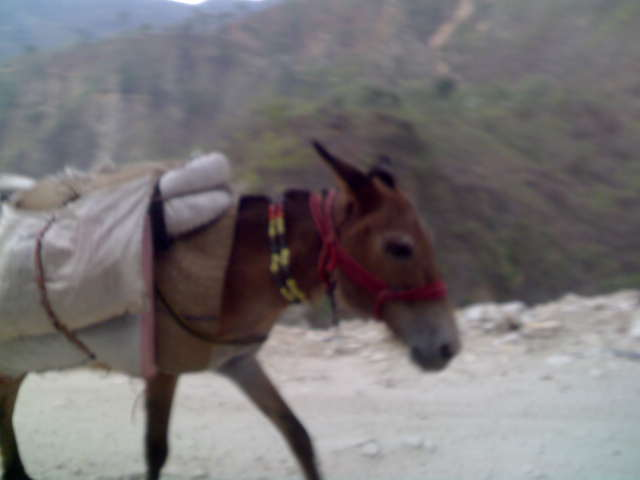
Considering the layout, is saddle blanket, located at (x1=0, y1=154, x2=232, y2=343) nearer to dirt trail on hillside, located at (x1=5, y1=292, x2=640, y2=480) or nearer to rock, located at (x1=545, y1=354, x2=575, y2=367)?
dirt trail on hillside, located at (x1=5, y1=292, x2=640, y2=480)

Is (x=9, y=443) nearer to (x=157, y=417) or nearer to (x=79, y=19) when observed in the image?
(x=157, y=417)

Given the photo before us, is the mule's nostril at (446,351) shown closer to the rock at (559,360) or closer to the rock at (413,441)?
the rock at (413,441)

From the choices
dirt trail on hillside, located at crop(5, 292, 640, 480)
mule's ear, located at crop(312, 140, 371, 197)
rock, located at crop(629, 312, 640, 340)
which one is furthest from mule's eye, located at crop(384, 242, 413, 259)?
rock, located at crop(629, 312, 640, 340)

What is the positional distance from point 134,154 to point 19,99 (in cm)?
394

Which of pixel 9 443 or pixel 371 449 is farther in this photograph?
pixel 371 449

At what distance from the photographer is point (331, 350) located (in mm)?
5758

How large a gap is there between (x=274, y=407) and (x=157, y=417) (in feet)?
1.85

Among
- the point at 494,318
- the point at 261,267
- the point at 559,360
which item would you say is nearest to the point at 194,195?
the point at 261,267

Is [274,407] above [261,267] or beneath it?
beneath

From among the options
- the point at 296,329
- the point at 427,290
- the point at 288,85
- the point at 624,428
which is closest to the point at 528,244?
the point at 296,329

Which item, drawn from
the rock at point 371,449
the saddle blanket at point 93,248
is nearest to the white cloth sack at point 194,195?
the saddle blanket at point 93,248

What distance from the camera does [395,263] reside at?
2428mm

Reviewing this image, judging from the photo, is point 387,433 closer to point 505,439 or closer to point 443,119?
point 505,439

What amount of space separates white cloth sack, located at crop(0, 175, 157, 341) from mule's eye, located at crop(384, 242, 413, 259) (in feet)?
3.08
